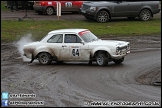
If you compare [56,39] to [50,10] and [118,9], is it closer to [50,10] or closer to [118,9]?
[118,9]

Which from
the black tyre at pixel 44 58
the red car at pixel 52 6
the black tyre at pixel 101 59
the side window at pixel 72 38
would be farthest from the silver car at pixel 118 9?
the black tyre at pixel 101 59

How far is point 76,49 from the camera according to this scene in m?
16.0

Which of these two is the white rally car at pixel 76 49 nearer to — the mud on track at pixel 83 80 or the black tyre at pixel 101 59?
the black tyre at pixel 101 59

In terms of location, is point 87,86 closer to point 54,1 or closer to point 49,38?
point 49,38

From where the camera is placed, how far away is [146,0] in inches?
1164

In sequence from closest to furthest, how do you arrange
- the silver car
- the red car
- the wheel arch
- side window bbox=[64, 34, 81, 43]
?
1. side window bbox=[64, 34, 81, 43]
2. the wheel arch
3. the silver car
4. the red car

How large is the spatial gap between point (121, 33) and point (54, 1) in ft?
30.3

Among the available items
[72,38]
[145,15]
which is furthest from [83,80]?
[145,15]

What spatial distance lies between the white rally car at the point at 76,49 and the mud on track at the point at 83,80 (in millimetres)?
317

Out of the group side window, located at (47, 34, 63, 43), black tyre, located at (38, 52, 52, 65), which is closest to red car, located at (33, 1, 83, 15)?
side window, located at (47, 34, 63, 43)

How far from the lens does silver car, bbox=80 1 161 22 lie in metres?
28.4

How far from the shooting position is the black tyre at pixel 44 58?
1655 centimetres

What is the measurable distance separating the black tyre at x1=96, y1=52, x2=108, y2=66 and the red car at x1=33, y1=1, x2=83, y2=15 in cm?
1711

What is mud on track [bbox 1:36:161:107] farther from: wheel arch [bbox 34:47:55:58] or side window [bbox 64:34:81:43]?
side window [bbox 64:34:81:43]
